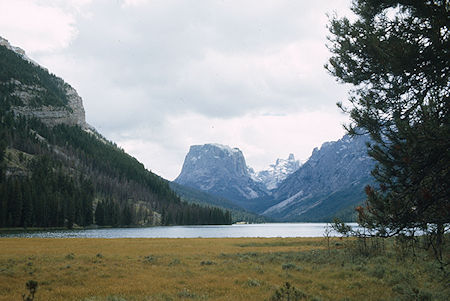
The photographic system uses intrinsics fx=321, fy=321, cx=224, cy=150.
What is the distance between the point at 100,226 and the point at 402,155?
157 m

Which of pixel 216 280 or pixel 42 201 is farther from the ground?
pixel 42 201

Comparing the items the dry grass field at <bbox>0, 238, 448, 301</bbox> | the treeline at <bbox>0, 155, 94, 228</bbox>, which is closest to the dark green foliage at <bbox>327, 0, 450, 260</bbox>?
the dry grass field at <bbox>0, 238, 448, 301</bbox>

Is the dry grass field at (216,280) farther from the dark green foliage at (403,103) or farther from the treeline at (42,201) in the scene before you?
the treeline at (42,201)

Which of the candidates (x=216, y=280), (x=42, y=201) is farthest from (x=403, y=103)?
(x=42, y=201)

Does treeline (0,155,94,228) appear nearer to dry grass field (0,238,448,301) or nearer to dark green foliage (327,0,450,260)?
dry grass field (0,238,448,301)

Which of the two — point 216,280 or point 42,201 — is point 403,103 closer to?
point 216,280

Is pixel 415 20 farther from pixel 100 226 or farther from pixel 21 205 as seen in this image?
pixel 100 226

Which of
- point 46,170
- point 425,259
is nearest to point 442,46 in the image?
point 425,259

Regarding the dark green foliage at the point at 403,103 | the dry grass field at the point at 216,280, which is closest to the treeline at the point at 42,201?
the dry grass field at the point at 216,280

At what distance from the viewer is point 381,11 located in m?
11.6

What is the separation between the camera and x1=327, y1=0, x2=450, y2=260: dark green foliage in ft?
27.7

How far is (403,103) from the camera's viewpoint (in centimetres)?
1091

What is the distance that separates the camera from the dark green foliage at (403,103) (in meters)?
8.44

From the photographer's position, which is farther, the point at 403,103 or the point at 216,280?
the point at 216,280
